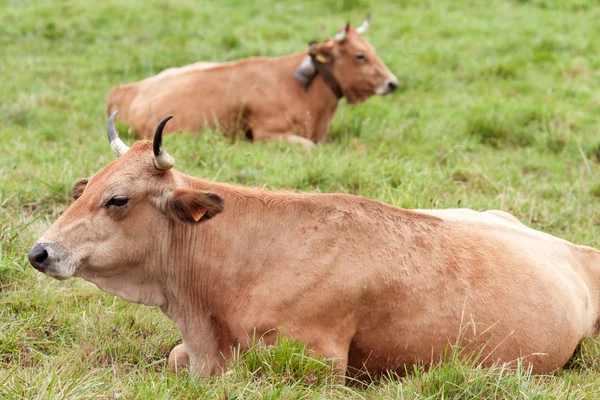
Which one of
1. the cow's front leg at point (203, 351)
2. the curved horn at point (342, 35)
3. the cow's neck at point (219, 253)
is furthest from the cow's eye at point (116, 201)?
the curved horn at point (342, 35)

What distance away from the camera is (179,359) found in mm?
5957

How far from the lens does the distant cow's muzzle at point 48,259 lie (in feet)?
17.7

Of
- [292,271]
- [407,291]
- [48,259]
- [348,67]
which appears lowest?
[407,291]

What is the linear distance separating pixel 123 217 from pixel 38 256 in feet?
1.89

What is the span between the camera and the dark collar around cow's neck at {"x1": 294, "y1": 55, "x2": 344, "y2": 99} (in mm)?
12234

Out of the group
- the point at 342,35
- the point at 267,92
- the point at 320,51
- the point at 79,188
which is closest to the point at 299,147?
the point at 267,92

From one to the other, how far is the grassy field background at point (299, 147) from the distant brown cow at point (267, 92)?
1.27 ft

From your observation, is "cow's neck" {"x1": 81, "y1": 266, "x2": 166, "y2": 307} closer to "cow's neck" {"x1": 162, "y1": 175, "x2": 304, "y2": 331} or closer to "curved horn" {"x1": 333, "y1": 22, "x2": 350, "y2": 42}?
"cow's neck" {"x1": 162, "y1": 175, "x2": 304, "y2": 331}

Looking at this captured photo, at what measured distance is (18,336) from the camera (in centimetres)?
595

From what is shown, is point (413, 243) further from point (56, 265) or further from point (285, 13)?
point (285, 13)

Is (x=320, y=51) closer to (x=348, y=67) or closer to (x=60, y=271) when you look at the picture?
(x=348, y=67)

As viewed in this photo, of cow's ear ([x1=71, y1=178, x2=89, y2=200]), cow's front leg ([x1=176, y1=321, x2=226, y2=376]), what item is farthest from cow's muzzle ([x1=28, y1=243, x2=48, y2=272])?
cow's front leg ([x1=176, y1=321, x2=226, y2=376])

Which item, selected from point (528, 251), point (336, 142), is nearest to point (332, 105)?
point (336, 142)

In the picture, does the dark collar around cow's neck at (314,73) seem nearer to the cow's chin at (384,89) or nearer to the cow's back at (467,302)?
the cow's chin at (384,89)
